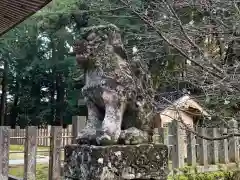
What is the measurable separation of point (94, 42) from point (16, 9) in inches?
62.3

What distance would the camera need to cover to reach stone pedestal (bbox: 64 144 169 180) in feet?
7.48

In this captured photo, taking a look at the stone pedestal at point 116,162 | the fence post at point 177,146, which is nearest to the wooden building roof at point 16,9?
the stone pedestal at point 116,162

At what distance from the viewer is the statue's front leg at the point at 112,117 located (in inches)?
93.5

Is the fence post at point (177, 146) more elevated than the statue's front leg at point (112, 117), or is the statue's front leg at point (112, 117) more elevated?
the statue's front leg at point (112, 117)

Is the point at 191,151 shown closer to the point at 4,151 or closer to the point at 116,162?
the point at 4,151

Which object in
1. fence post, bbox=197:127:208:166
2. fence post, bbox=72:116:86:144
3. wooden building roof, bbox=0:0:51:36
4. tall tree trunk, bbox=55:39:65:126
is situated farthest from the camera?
tall tree trunk, bbox=55:39:65:126

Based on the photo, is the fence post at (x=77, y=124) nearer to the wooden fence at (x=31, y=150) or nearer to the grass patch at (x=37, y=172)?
the wooden fence at (x=31, y=150)

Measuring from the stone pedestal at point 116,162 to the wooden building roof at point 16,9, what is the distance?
1.79 meters

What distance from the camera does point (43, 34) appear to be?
844 inches

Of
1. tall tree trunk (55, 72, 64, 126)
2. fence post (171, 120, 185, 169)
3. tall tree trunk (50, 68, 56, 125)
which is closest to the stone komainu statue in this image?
fence post (171, 120, 185, 169)

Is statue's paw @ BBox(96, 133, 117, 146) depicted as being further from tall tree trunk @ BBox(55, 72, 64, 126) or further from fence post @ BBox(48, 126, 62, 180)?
tall tree trunk @ BBox(55, 72, 64, 126)

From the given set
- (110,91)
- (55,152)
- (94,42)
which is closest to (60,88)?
(55,152)

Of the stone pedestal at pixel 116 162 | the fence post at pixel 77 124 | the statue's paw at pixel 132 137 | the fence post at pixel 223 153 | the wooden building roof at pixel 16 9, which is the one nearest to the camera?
the stone pedestal at pixel 116 162

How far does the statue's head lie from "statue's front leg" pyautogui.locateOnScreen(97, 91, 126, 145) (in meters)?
0.36
